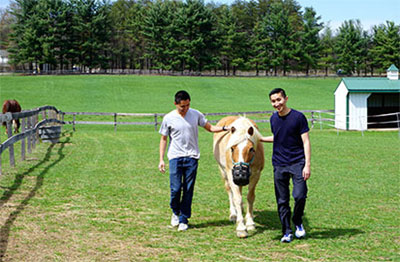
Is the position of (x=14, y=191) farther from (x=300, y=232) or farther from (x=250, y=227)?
(x=300, y=232)

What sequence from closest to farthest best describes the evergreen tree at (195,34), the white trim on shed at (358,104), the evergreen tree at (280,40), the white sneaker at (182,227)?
the white sneaker at (182,227) → the white trim on shed at (358,104) → the evergreen tree at (195,34) → the evergreen tree at (280,40)

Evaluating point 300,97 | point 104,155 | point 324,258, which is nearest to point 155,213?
point 324,258

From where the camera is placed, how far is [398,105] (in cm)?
2866

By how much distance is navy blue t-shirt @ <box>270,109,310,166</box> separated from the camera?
5555 millimetres

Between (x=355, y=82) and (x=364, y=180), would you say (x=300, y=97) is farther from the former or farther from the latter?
(x=364, y=180)

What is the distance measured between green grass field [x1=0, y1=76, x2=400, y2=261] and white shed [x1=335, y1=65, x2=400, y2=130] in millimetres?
10284

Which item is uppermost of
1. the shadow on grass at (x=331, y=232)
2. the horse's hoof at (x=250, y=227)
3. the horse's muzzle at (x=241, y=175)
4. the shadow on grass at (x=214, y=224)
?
the horse's muzzle at (x=241, y=175)

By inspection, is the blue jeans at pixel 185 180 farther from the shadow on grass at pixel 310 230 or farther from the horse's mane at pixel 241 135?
the shadow on grass at pixel 310 230

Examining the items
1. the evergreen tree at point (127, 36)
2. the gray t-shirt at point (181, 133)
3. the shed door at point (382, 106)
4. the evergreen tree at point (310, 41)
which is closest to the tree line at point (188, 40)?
the evergreen tree at point (310, 41)

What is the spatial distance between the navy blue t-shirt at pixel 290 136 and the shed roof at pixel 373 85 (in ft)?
71.6

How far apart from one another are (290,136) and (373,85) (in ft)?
76.6

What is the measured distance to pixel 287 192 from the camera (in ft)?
18.6

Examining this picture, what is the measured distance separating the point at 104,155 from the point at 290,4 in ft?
320

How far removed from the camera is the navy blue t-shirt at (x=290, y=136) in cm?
555
